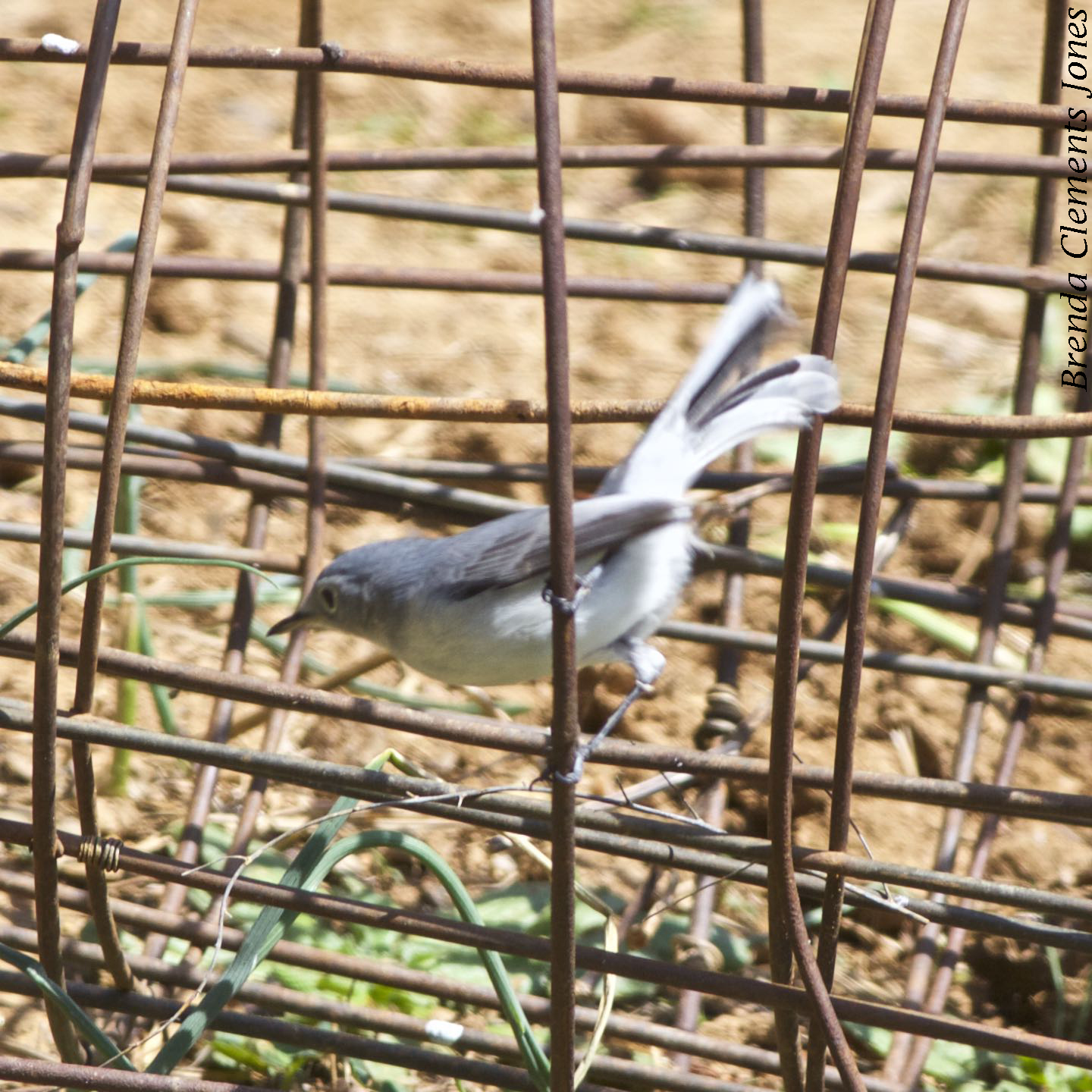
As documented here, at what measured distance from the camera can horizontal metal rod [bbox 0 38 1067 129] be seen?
80.3 inches

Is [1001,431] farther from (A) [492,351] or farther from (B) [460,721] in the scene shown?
(A) [492,351]

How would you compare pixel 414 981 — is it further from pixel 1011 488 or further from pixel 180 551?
pixel 1011 488

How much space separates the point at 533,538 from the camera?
8.38ft

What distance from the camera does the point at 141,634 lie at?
2.69m

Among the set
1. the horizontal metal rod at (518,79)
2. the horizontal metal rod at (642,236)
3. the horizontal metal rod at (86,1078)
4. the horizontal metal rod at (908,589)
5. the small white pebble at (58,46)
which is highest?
the horizontal metal rod at (642,236)

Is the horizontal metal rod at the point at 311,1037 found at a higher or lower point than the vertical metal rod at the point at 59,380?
lower

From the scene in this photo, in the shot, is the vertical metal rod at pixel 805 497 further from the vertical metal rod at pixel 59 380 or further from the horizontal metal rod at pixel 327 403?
the vertical metal rod at pixel 59 380

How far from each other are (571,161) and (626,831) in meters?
1.53

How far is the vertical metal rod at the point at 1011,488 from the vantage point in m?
2.50

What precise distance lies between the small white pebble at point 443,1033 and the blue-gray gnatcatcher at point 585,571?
777 millimetres

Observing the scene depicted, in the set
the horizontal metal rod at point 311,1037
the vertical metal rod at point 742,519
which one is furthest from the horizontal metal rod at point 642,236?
the horizontal metal rod at point 311,1037

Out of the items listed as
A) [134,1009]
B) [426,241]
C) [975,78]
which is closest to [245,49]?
[134,1009]

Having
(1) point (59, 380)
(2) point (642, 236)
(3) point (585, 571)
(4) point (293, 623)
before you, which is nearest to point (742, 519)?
(3) point (585, 571)

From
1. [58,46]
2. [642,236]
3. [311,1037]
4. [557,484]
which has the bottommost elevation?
[311,1037]
